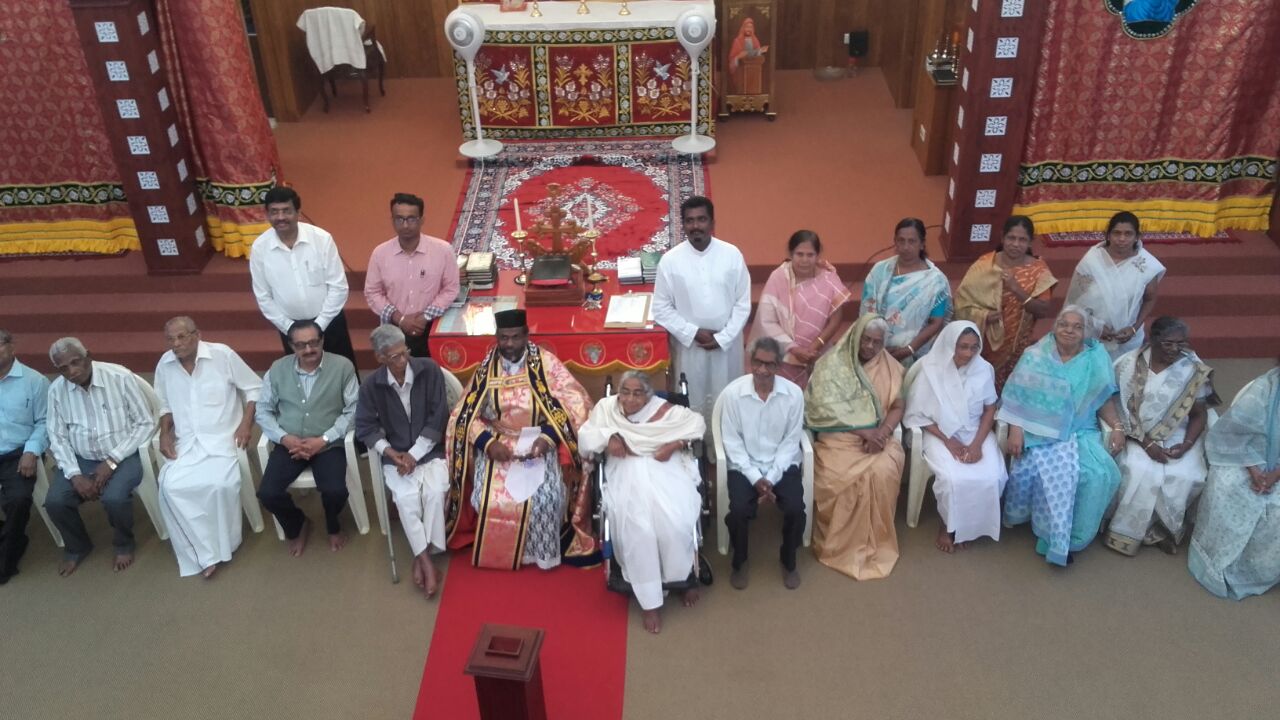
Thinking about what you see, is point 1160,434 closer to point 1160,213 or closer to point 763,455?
point 763,455

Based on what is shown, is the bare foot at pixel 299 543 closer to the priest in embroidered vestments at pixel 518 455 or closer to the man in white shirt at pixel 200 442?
the man in white shirt at pixel 200 442

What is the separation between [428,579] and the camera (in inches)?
211

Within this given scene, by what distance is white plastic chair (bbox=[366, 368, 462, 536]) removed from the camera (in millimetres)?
5449

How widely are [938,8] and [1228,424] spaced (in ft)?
14.5

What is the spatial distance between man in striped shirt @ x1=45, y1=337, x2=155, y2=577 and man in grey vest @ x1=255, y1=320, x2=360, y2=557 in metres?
0.69

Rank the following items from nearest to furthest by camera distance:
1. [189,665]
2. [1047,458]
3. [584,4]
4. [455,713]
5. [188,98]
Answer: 1. [455,713]
2. [189,665]
3. [1047,458]
4. [188,98]
5. [584,4]

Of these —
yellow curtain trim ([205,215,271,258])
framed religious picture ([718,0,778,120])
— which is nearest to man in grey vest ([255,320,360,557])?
yellow curtain trim ([205,215,271,258])

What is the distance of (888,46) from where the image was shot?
34.3ft

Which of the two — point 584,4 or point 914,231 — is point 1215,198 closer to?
point 914,231

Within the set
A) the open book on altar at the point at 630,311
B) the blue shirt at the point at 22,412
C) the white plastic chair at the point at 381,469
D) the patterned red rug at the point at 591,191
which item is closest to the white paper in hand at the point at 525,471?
the white plastic chair at the point at 381,469

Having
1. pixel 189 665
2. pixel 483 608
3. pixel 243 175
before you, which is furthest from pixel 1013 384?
pixel 243 175

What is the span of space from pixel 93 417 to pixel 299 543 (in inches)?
47.6

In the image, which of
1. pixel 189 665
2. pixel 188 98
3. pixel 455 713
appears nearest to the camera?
pixel 455 713

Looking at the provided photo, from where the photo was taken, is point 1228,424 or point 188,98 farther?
point 188,98
